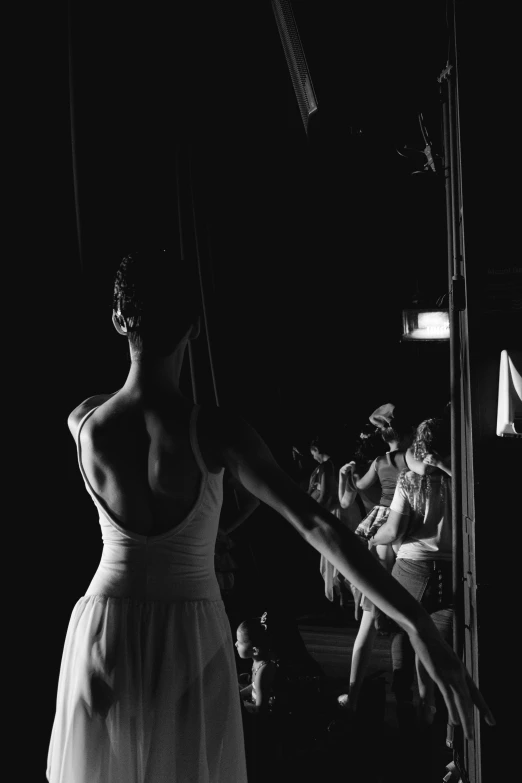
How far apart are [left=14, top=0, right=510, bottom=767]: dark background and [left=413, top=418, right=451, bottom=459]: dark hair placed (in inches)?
42.8

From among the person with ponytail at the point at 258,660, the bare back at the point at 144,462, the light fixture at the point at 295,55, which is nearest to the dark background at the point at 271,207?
the light fixture at the point at 295,55

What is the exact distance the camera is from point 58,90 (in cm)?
211

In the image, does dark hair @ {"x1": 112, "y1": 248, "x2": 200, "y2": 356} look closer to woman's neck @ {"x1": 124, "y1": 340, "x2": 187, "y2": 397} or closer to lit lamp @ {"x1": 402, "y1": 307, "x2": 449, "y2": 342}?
woman's neck @ {"x1": 124, "y1": 340, "x2": 187, "y2": 397}

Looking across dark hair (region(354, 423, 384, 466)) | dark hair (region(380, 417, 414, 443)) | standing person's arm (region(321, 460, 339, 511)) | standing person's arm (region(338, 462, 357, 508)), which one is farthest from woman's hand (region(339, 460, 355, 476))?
dark hair (region(380, 417, 414, 443))

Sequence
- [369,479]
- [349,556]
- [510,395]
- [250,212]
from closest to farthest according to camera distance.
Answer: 1. [349,556]
2. [510,395]
3. [369,479]
4. [250,212]

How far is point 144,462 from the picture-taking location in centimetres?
142

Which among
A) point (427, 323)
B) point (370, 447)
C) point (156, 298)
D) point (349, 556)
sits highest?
point (156, 298)

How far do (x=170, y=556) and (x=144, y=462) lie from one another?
0.62 feet

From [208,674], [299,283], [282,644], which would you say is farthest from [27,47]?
[299,283]

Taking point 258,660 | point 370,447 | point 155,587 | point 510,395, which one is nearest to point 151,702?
point 155,587

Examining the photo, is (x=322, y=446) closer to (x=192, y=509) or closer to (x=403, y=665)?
(x=403, y=665)

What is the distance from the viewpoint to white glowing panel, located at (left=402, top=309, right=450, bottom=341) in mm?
6316

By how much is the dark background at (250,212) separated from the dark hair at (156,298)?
0.59 m

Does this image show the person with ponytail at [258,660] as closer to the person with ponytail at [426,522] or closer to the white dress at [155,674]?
the person with ponytail at [426,522]
